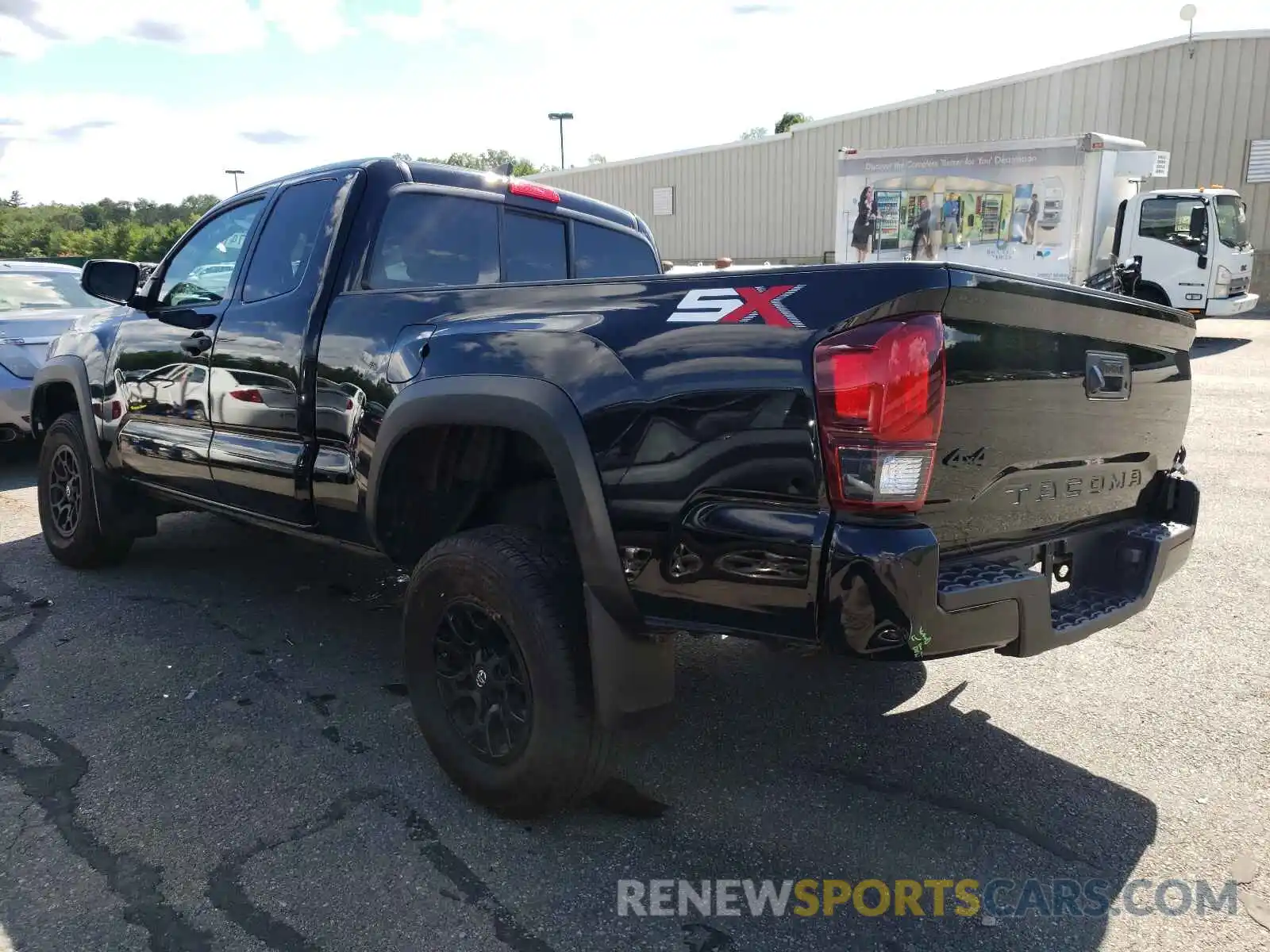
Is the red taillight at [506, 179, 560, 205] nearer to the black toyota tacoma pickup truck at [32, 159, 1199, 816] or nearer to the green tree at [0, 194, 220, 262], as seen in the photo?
the black toyota tacoma pickup truck at [32, 159, 1199, 816]

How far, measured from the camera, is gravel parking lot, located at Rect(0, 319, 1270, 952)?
233cm

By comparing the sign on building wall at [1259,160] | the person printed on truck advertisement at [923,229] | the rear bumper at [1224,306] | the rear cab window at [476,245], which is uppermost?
the sign on building wall at [1259,160]

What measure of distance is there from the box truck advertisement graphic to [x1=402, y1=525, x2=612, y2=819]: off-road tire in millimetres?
15284

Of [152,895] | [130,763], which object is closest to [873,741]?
[152,895]

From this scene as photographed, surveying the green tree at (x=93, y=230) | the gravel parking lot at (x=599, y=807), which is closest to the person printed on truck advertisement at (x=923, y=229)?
the gravel parking lot at (x=599, y=807)

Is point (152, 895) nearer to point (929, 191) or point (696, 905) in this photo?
point (696, 905)

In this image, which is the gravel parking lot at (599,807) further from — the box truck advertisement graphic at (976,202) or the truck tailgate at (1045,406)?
the box truck advertisement graphic at (976,202)

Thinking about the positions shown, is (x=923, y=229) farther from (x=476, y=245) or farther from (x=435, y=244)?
(x=435, y=244)

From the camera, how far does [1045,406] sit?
2.51 meters

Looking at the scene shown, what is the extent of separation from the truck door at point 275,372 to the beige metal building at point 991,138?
19.7 m

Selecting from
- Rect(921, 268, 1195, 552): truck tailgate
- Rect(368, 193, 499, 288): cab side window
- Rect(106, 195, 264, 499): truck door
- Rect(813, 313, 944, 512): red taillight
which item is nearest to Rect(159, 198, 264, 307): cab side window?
Rect(106, 195, 264, 499): truck door

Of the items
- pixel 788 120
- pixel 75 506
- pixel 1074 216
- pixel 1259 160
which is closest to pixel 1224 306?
pixel 1074 216

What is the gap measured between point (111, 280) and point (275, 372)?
5.49ft

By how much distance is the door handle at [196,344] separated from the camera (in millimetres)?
3941
